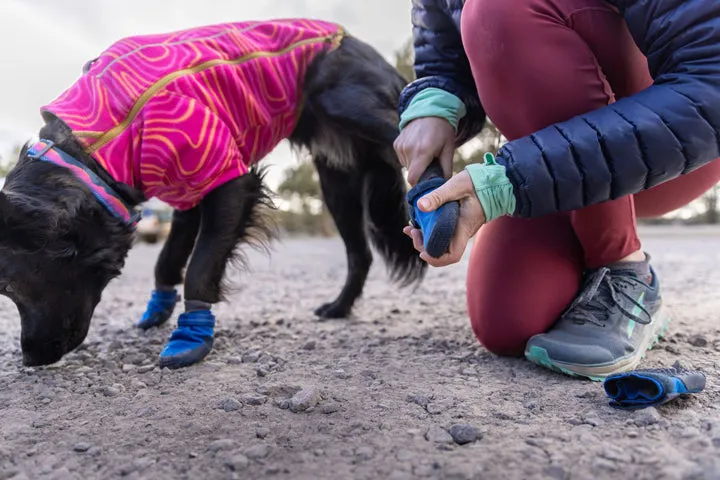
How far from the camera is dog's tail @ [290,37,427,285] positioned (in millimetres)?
2277

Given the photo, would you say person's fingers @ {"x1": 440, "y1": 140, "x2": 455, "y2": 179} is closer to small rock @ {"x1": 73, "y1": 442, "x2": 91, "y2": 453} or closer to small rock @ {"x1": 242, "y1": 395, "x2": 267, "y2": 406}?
small rock @ {"x1": 242, "y1": 395, "x2": 267, "y2": 406}

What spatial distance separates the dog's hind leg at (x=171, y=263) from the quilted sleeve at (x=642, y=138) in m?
1.56

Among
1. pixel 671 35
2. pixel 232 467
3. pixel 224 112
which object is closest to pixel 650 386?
pixel 671 35

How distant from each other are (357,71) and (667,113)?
56.0 inches

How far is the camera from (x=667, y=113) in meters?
1.08

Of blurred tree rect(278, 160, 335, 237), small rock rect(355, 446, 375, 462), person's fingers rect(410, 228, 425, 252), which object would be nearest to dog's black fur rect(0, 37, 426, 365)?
person's fingers rect(410, 228, 425, 252)

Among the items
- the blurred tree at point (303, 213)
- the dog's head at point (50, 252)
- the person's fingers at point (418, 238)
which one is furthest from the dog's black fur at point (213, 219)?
the blurred tree at point (303, 213)

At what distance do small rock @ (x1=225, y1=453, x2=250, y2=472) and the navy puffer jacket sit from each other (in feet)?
2.23

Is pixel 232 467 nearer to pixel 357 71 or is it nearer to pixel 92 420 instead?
pixel 92 420

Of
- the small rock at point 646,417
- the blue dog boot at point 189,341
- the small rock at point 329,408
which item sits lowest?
the blue dog boot at point 189,341

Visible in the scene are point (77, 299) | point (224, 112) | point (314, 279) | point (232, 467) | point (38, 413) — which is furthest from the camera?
point (314, 279)

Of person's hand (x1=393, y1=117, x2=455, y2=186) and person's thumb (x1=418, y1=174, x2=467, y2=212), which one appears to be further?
person's hand (x1=393, y1=117, x2=455, y2=186)

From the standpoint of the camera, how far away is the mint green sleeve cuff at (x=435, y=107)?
160 centimetres

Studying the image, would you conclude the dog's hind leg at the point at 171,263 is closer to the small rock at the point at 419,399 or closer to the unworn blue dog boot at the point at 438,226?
the small rock at the point at 419,399
